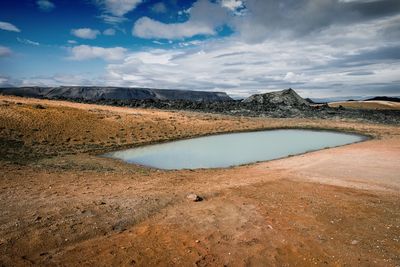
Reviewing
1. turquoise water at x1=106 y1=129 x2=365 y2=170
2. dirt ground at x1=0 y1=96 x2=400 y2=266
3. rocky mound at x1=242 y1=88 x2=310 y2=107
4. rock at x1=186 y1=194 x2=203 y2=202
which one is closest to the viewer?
dirt ground at x1=0 y1=96 x2=400 y2=266

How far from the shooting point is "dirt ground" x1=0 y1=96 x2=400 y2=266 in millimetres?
7102

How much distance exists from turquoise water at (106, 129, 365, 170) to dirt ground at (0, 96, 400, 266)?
2.31 meters

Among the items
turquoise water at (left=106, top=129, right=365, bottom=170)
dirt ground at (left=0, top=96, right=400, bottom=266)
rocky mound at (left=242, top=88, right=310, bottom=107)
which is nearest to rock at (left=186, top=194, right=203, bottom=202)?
dirt ground at (left=0, top=96, right=400, bottom=266)

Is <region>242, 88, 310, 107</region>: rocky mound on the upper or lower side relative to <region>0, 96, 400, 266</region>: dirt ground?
upper

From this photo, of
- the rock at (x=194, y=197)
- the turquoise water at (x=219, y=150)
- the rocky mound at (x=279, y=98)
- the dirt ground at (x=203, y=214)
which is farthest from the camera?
the rocky mound at (x=279, y=98)

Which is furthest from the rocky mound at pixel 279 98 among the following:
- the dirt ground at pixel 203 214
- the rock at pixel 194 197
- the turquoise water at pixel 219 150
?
the rock at pixel 194 197

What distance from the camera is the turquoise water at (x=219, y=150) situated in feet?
61.4

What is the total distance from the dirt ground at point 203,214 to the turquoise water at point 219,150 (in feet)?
7.57

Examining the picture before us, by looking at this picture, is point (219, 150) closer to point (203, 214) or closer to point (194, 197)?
point (194, 197)

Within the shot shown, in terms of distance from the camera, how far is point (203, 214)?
30.3ft

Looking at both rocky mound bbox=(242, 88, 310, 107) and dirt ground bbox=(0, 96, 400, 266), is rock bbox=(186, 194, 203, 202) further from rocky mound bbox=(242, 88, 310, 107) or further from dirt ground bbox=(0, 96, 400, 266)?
rocky mound bbox=(242, 88, 310, 107)

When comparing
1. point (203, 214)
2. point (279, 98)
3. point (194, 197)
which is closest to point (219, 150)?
point (194, 197)

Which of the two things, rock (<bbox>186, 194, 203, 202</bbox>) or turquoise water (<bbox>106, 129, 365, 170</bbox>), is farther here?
turquoise water (<bbox>106, 129, 365, 170</bbox>)

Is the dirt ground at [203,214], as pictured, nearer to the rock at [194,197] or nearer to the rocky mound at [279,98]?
the rock at [194,197]
